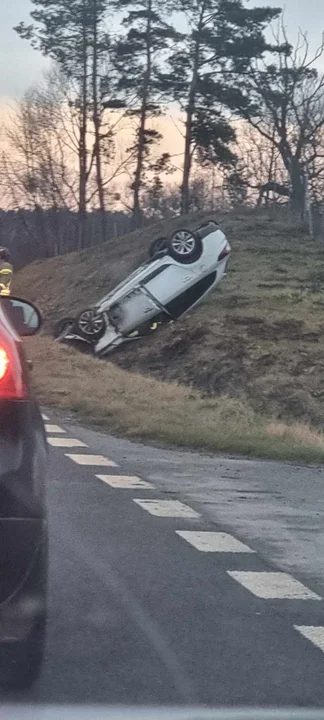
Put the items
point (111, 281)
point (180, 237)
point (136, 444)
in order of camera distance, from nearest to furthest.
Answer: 1. point (136, 444)
2. point (180, 237)
3. point (111, 281)

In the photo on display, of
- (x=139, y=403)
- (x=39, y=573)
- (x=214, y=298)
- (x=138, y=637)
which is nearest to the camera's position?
(x=39, y=573)

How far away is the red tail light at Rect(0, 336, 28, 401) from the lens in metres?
4.42

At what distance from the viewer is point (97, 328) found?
1046 inches

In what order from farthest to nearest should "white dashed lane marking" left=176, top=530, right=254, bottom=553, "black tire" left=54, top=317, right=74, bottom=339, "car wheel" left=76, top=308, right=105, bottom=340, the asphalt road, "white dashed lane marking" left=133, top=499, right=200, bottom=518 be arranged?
"black tire" left=54, top=317, right=74, bottom=339 → "car wheel" left=76, top=308, right=105, bottom=340 → "white dashed lane marking" left=133, top=499, right=200, bottom=518 → "white dashed lane marking" left=176, top=530, right=254, bottom=553 → the asphalt road

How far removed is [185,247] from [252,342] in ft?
8.96

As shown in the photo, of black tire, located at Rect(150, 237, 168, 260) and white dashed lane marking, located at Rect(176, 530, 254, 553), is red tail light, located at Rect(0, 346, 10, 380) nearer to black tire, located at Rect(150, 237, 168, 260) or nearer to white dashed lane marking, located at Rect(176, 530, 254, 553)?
white dashed lane marking, located at Rect(176, 530, 254, 553)

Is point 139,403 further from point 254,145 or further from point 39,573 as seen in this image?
point 254,145

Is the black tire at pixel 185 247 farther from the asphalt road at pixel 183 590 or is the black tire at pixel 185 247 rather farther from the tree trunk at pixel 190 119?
the tree trunk at pixel 190 119

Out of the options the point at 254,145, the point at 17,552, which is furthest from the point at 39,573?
the point at 254,145

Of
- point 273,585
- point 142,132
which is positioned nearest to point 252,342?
point 273,585

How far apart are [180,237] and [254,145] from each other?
3780cm

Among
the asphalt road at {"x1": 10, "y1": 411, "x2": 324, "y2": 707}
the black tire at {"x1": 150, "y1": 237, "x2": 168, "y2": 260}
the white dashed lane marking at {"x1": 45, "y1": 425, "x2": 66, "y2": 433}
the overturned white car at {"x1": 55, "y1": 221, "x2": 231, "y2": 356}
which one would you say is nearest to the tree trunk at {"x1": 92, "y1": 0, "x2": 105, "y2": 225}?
the black tire at {"x1": 150, "y1": 237, "x2": 168, "y2": 260}

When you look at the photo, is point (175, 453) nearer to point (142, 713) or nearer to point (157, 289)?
point (142, 713)

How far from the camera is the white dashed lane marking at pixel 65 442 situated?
39.0 feet
